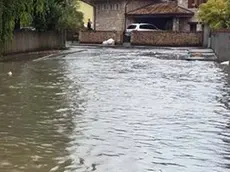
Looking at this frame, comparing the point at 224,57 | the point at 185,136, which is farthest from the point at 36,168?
the point at 224,57

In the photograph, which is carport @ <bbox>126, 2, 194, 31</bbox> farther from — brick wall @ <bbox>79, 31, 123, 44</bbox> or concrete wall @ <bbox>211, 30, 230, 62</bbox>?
concrete wall @ <bbox>211, 30, 230, 62</bbox>

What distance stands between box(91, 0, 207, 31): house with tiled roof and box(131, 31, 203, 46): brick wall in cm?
521

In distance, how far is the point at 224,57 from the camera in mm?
32125

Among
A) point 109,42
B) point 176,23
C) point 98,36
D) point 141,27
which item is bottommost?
point 109,42

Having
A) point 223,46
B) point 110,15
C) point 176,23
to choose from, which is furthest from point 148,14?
point 223,46

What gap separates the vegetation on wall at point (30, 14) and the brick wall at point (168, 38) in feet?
39.9

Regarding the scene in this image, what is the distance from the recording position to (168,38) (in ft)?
181

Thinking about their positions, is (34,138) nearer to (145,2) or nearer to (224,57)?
(224,57)

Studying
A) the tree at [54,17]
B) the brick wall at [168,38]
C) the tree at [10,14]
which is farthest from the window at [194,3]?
the tree at [10,14]

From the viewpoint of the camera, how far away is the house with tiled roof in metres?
61.7

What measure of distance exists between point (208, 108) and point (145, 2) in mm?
55205

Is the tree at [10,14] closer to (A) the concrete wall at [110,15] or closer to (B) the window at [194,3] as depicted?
(B) the window at [194,3]

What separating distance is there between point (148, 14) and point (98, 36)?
7.18m

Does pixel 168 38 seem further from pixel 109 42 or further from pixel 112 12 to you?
pixel 112 12
